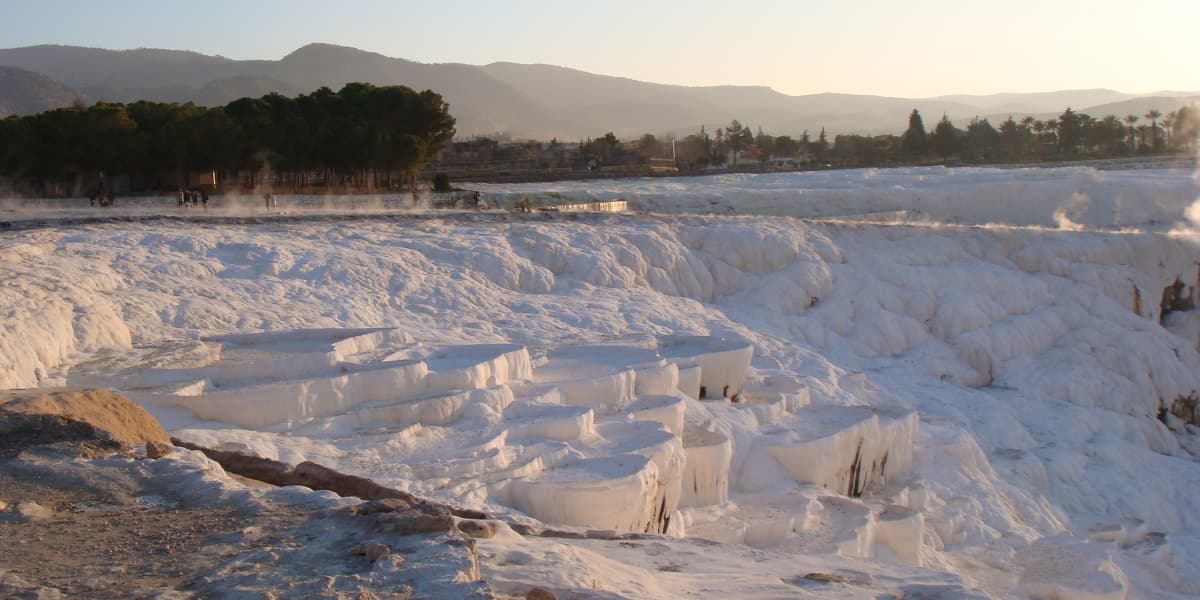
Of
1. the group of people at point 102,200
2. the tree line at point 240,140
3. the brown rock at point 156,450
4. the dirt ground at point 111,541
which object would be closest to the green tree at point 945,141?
the tree line at point 240,140

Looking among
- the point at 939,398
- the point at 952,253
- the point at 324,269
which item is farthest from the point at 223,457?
the point at 952,253

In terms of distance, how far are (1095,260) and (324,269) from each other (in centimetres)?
1471

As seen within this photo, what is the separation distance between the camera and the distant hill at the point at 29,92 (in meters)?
90.4

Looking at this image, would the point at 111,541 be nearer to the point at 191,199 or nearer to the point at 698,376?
the point at 698,376

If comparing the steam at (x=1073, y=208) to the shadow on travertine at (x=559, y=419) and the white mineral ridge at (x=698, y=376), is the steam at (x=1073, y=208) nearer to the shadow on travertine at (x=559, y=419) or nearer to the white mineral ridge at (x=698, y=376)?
the white mineral ridge at (x=698, y=376)

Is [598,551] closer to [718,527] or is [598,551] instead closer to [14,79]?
[718,527]

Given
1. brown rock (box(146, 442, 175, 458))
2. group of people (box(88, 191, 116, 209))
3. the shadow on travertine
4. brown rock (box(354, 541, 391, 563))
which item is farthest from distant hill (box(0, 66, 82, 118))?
brown rock (box(354, 541, 391, 563))

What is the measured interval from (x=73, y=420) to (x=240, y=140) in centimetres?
2113

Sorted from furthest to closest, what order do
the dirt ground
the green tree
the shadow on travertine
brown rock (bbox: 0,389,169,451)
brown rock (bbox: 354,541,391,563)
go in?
1. the green tree
2. the shadow on travertine
3. brown rock (bbox: 0,389,169,451)
4. brown rock (bbox: 354,541,391,563)
5. the dirt ground

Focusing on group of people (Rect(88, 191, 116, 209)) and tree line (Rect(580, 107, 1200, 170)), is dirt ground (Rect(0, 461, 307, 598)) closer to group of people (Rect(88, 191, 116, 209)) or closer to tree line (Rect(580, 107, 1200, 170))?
group of people (Rect(88, 191, 116, 209))

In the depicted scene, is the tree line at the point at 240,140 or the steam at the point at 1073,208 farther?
the steam at the point at 1073,208

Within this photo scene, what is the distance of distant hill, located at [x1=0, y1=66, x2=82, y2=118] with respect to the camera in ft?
297

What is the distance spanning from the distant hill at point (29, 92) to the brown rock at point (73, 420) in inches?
3698

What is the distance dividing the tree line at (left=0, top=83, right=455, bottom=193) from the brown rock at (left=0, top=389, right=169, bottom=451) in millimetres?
19548
